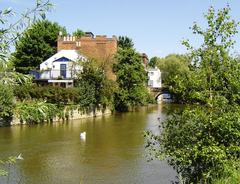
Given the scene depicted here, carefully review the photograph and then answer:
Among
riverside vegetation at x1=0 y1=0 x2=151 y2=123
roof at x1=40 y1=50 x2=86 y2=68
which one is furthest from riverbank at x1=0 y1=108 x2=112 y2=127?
roof at x1=40 y1=50 x2=86 y2=68

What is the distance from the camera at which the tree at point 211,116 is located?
8672 mm

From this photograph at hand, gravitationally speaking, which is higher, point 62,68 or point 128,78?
point 62,68

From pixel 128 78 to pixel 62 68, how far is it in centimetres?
764

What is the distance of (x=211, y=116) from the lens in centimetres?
888

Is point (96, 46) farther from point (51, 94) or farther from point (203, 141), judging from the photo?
point (203, 141)

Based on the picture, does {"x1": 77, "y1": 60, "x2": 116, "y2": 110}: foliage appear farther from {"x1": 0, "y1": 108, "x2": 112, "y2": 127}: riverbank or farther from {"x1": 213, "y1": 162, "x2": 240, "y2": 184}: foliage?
{"x1": 213, "y1": 162, "x2": 240, "y2": 184}: foliage

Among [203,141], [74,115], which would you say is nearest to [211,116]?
[203,141]

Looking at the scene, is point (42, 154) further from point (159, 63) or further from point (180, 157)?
point (159, 63)

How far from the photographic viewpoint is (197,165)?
933 centimetres

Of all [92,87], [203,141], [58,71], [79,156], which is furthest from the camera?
[58,71]

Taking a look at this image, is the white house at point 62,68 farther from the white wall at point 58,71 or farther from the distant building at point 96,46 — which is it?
the distant building at point 96,46

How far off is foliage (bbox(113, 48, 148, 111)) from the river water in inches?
640

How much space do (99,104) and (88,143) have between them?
724 inches

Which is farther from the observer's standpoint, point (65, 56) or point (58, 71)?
point (65, 56)
